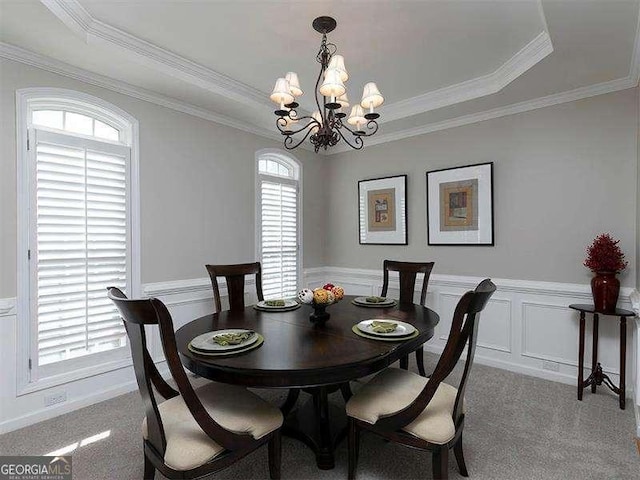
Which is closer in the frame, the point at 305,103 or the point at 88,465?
the point at 88,465

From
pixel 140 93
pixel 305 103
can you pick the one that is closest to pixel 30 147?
pixel 140 93

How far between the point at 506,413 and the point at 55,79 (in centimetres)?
422

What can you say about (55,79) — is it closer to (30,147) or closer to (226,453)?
(30,147)

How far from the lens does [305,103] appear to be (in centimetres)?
375

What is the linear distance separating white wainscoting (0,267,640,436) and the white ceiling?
177 centimetres

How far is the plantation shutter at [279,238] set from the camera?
4164 millimetres

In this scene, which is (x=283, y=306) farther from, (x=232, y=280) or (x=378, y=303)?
(x=378, y=303)

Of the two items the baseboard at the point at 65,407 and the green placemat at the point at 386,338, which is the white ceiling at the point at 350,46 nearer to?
the green placemat at the point at 386,338

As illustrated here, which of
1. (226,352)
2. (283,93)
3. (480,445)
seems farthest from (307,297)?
(480,445)

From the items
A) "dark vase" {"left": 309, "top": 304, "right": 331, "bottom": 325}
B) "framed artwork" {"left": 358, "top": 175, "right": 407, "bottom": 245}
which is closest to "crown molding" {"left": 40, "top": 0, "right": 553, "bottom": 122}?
"framed artwork" {"left": 358, "top": 175, "right": 407, "bottom": 245}

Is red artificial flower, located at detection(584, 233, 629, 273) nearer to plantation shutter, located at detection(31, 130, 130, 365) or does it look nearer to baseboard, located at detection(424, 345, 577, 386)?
baseboard, located at detection(424, 345, 577, 386)

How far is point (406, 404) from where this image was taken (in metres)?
1.75

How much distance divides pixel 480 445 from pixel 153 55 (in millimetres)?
3623

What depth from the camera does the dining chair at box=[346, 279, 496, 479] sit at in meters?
1.55
